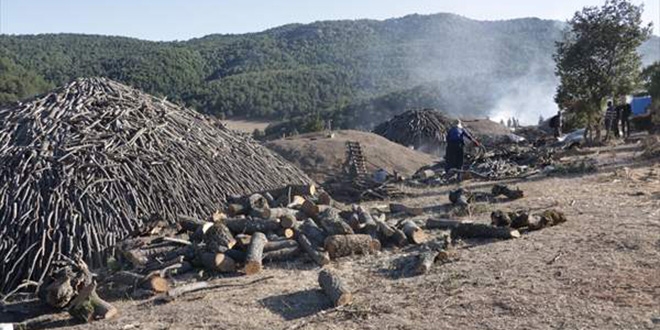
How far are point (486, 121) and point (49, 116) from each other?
2359cm

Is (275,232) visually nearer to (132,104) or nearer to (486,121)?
(132,104)

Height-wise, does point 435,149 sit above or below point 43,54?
below

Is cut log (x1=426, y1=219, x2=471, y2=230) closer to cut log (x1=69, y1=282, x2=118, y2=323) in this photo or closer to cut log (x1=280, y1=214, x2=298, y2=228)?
cut log (x1=280, y1=214, x2=298, y2=228)

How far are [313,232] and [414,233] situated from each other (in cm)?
118

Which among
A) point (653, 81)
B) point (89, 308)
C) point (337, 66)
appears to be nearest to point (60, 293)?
point (89, 308)

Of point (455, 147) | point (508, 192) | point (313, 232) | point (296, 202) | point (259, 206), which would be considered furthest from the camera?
point (455, 147)

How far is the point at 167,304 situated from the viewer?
21.1 feet

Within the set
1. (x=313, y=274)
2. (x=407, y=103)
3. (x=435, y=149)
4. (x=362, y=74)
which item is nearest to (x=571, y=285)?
(x=313, y=274)

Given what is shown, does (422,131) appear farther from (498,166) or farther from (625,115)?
(498,166)

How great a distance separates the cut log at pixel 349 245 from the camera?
7.63 meters

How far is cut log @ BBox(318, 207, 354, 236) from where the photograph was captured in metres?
7.96

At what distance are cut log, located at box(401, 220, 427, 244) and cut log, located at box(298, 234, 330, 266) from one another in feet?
3.84

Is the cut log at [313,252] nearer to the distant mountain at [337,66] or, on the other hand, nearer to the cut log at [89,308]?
the cut log at [89,308]

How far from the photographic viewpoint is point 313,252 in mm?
7547
